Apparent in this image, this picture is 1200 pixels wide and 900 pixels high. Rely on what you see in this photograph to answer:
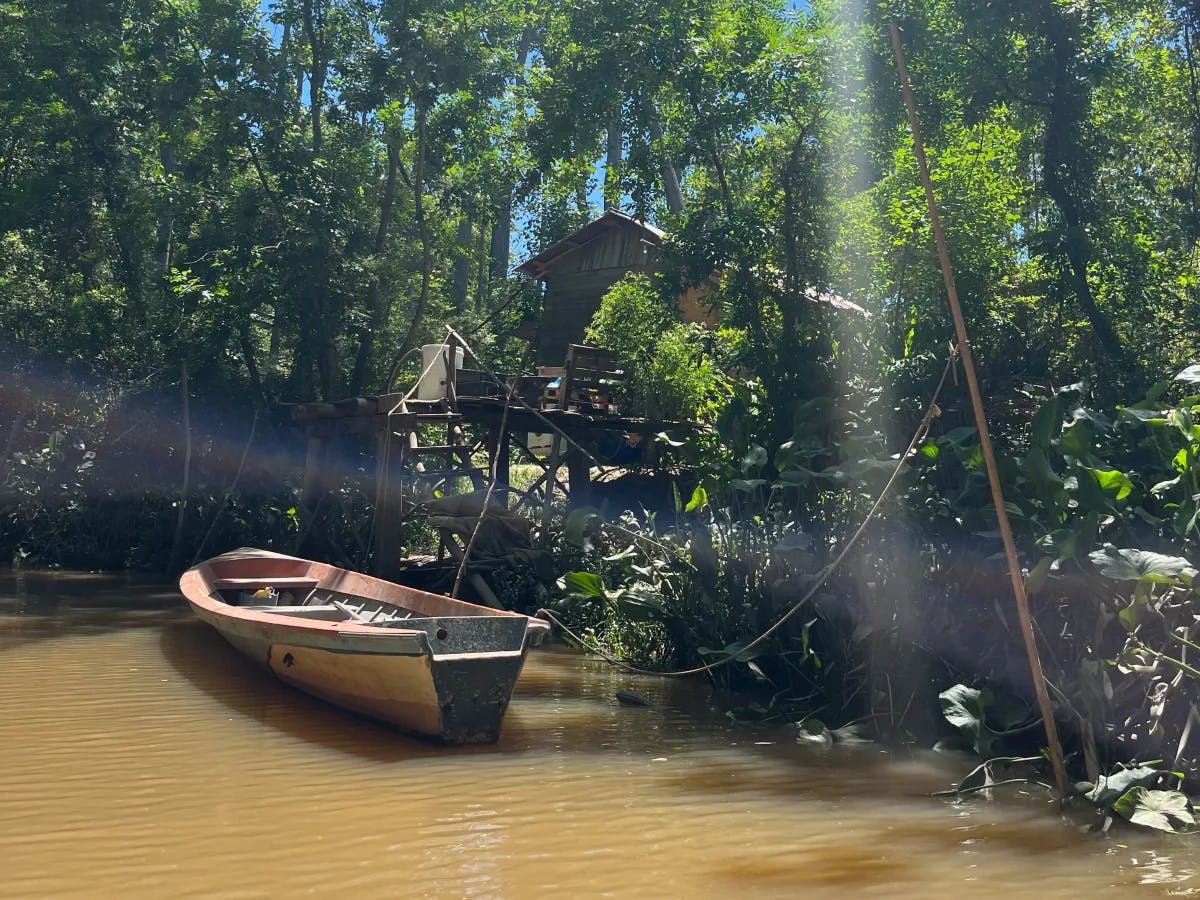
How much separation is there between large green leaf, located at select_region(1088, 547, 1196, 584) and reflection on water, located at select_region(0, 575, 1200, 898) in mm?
1324

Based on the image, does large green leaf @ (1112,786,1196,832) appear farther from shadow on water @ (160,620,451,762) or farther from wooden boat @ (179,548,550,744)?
shadow on water @ (160,620,451,762)

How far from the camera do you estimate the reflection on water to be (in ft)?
15.3

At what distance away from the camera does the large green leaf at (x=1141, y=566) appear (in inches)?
222

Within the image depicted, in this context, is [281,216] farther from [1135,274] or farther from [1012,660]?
[1012,660]

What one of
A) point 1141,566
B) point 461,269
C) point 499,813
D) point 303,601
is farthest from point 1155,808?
point 461,269

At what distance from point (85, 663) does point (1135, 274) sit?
1118 cm

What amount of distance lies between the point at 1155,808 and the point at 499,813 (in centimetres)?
333

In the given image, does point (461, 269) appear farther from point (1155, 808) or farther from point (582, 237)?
point (1155, 808)

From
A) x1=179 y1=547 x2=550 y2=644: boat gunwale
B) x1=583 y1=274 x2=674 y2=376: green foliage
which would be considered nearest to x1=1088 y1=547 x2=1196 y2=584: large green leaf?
x1=179 y1=547 x2=550 y2=644: boat gunwale

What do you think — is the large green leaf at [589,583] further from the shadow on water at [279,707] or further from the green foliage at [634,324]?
the green foliage at [634,324]

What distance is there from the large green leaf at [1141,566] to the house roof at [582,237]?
539 inches

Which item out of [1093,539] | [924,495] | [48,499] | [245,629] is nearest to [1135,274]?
[924,495]

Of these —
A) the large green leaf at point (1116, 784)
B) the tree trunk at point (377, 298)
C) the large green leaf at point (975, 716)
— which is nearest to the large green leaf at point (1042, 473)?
the large green leaf at point (975, 716)

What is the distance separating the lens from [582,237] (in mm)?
20688
